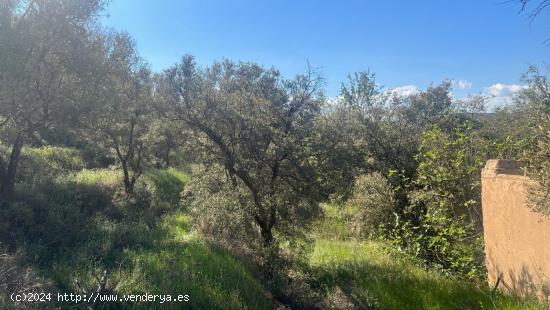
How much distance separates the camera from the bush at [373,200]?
11.2 m

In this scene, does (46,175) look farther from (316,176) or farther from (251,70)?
(316,176)

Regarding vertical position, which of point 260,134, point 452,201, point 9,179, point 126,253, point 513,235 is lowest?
point 126,253

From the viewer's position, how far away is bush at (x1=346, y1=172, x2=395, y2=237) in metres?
11.2

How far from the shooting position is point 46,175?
14.5 meters

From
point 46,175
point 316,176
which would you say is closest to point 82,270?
point 316,176

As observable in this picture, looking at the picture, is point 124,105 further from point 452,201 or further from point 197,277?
point 452,201

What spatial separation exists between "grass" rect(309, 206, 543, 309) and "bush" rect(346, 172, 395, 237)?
2.60ft

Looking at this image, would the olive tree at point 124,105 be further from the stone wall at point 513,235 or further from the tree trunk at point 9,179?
the stone wall at point 513,235

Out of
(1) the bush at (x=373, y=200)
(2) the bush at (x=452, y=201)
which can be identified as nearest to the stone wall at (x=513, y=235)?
(2) the bush at (x=452, y=201)

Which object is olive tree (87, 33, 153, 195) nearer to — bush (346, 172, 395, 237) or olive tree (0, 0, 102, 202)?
olive tree (0, 0, 102, 202)

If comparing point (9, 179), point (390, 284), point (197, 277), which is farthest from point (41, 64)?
point (390, 284)

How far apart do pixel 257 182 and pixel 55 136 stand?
1797 centimetres

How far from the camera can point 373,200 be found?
1130cm

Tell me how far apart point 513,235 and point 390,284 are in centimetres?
282
